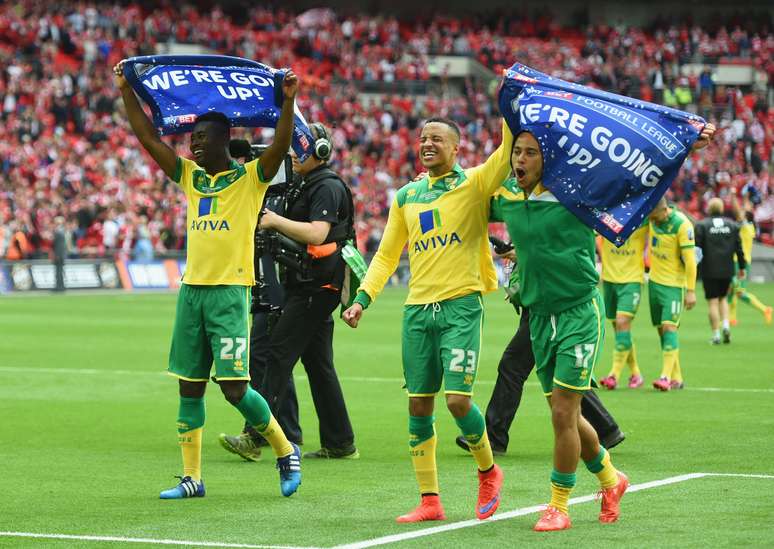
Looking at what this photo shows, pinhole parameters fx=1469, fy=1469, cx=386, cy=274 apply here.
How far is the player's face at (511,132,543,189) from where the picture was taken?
7.96 m

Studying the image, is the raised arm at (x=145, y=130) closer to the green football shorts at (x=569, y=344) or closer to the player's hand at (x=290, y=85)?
the player's hand at (x=290, y=85)

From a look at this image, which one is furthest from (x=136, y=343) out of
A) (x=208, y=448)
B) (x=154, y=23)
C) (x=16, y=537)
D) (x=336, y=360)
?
(x=154, y=23)

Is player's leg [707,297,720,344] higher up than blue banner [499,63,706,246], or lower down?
lower down

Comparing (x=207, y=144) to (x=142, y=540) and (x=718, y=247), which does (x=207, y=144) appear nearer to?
(x=142, y=540)

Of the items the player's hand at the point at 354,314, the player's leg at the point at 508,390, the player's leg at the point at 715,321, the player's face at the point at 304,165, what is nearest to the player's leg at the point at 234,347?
the player's hand at the point at 354,314

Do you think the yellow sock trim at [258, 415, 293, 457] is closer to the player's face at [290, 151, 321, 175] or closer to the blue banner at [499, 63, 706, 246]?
Answer: the player's face at [290, 151, 321, 175]

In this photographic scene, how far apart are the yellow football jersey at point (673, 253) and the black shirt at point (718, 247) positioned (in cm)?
687

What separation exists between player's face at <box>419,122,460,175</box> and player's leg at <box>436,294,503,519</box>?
31.0 inches

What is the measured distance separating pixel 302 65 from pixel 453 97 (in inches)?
225

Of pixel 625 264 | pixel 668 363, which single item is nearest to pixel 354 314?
pixel 668 363

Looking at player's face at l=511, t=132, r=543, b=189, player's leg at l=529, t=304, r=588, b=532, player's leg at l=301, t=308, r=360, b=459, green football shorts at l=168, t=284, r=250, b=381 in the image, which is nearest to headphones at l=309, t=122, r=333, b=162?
player's leg at l=301, t=308, r=360, b=459

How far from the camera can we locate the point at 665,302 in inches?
645

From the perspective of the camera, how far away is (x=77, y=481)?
9648 millimetres

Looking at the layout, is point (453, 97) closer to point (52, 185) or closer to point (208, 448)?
point (52, 185)
